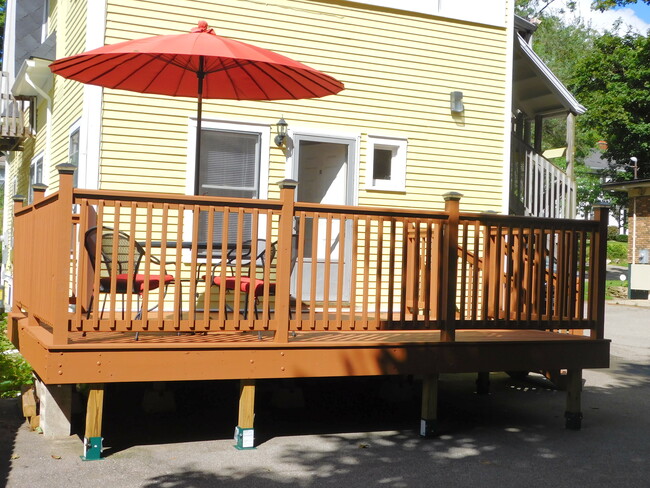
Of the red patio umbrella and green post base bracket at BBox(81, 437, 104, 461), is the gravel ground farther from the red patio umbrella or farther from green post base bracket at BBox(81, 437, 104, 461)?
the red patio umbrella

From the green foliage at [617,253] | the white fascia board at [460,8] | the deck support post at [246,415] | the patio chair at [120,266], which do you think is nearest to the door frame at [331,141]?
the white fascia board at [460,8]

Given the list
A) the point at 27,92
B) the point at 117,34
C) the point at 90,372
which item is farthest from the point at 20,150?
the point at 90,372

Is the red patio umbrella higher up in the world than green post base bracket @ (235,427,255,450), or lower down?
higher up

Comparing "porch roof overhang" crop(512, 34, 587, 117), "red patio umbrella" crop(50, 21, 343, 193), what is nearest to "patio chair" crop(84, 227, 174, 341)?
"red patio umbrella" crop(50, 21, 343, 193)

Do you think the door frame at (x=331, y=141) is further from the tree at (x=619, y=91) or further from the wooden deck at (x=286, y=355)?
the tree at (x=619, y=91)

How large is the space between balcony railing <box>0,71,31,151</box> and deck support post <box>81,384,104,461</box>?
933cm

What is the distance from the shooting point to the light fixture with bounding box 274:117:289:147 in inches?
356

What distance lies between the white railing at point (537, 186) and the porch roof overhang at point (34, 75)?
6.63 metres

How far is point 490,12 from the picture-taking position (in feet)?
34.0

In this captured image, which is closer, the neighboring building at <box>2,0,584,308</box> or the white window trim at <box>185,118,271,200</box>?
the neighboring building at <box>2,0,584,308</box>

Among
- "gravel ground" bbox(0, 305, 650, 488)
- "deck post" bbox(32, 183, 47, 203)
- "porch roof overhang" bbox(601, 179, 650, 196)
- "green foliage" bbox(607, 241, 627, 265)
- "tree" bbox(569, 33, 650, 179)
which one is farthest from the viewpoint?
"green foliage" bbox(607, 241, 627, 265)

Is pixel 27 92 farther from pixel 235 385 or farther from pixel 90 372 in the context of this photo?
pixel 90 372

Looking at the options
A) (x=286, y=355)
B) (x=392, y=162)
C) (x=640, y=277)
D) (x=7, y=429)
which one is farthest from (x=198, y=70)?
(x=640, y=277)

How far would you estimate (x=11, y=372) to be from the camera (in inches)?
361
